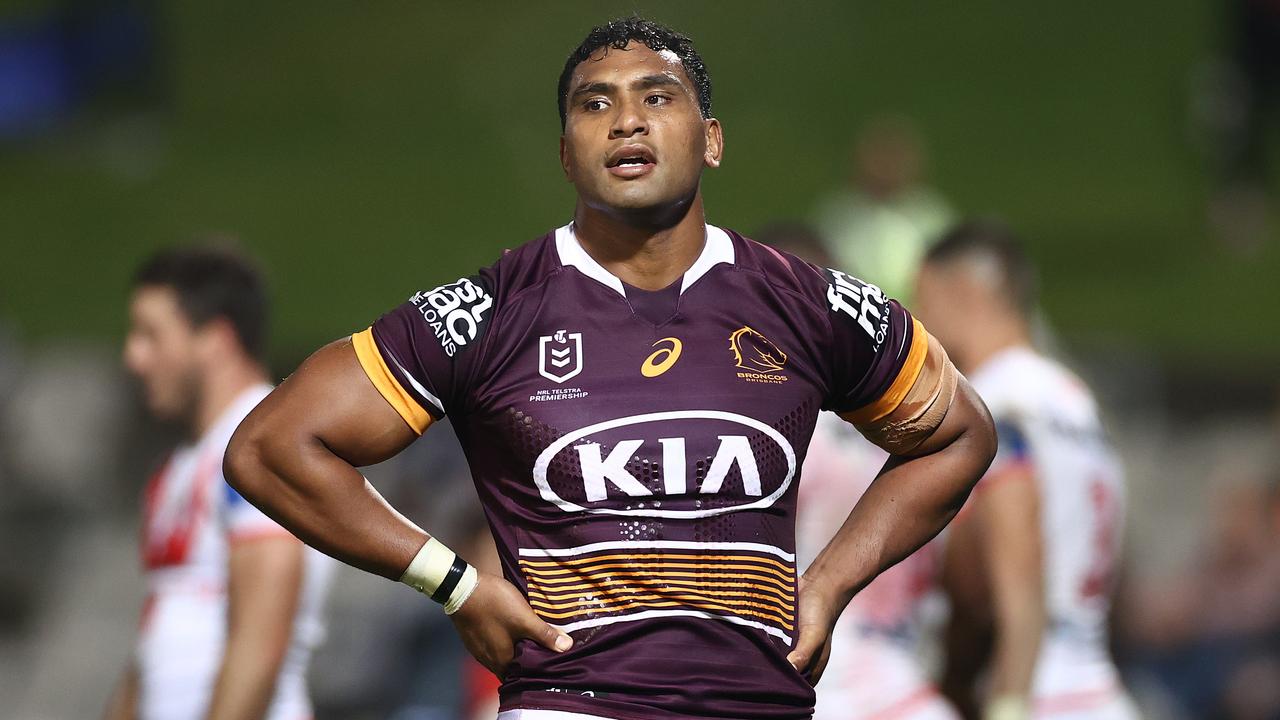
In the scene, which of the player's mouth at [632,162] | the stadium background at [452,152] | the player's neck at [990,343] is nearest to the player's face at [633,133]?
the player's mouth at [632,162]

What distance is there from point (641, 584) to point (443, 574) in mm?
396

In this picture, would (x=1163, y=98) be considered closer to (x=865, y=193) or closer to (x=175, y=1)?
(x=865, y=193)

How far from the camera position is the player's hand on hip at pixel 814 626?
368cm

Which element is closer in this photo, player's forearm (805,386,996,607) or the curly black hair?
the curly black hair

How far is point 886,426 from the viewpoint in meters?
3.85

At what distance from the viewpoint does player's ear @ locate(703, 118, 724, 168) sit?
12.4 feet

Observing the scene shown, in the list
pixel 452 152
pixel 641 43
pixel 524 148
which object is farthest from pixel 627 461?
pixel 452 152

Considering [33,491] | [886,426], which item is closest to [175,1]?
[33,491]

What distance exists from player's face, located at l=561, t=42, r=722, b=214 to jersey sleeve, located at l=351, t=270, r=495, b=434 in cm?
36

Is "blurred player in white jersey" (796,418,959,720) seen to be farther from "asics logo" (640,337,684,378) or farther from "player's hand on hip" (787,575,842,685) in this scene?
"asics logo" (640,337,684,378)

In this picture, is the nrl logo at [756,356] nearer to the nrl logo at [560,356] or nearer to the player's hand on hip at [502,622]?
the nrl logo at [560,356]

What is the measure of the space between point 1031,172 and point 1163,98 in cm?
148

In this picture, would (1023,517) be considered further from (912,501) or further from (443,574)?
(443,574)

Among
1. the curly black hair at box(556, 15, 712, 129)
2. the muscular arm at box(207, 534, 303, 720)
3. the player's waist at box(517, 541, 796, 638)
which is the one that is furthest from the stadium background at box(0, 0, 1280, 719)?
the player's waist at box(517, 541, 796, 638)
